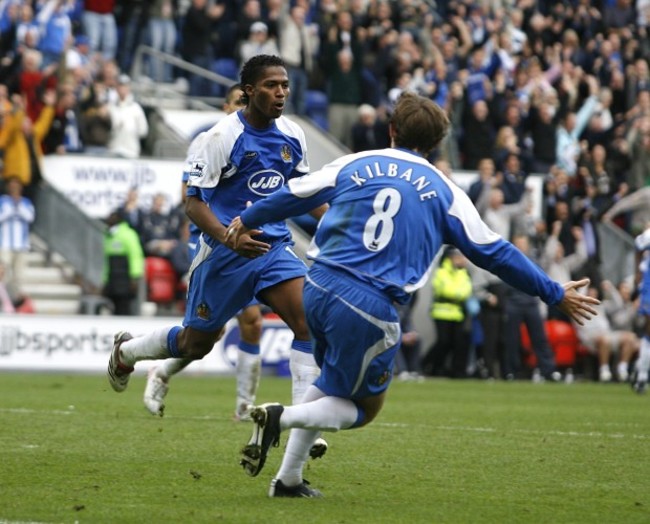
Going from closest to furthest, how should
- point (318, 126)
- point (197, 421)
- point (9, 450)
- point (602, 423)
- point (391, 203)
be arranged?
1. point (391, 203)
2. point (9, 450)
3. point (197, 421)
4. point (602, 423)
5. point (318, 126)

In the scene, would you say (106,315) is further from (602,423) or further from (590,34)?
(590,34)

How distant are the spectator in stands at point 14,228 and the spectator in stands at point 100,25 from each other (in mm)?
3493

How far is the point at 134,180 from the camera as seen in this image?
2338 centimetres

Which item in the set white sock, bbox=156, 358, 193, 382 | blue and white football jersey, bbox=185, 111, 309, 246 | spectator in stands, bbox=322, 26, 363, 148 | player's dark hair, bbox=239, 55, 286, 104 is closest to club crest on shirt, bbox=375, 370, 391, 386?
blue and white football jersey, bbox=185, 111, 309, 246

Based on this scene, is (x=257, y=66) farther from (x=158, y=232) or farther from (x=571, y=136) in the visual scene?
(x=571, y=136)

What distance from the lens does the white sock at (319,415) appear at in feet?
24.3

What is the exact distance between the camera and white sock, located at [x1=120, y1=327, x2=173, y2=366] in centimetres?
1013

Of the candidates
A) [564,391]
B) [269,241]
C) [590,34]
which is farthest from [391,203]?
[590,34]

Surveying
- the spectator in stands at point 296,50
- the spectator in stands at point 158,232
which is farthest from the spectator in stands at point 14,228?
the spectator in stands at point 296,50

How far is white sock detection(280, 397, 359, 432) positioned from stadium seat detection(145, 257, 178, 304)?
15865 millimetres

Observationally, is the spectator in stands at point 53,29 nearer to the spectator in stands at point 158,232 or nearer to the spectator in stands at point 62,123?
the spectator in stands at point 62,123

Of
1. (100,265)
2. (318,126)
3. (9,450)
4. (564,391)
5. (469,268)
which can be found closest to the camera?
(9,450)

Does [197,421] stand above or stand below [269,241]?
below

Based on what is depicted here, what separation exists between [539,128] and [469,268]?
4406 millimetres
